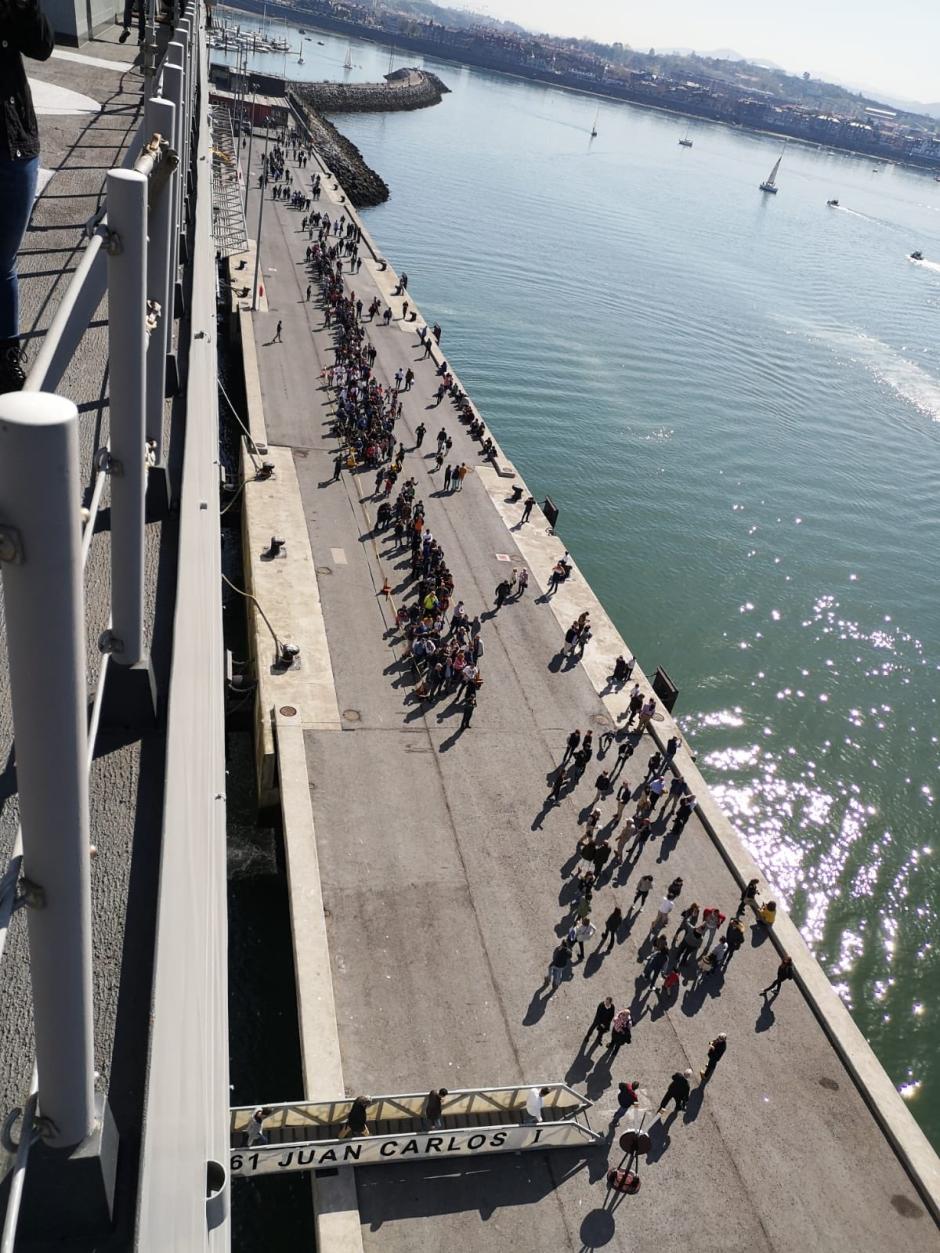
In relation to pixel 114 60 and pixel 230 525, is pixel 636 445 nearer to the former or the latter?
pixel 230 525

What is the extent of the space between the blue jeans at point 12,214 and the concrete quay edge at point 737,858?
64.1 feet

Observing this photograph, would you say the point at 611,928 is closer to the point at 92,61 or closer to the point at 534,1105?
the point at 534,1105

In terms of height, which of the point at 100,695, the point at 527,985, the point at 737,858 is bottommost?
the point at 737,858

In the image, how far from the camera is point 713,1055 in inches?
664

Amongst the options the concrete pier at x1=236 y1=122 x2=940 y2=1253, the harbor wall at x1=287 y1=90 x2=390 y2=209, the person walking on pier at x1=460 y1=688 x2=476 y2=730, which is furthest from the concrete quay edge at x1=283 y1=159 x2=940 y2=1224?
the harbor wall at x1=287 y1=90 x2=390 y2=209

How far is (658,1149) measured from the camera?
1577 centimetres

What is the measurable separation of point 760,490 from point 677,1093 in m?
40.3

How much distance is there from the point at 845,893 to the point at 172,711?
89.1 feet

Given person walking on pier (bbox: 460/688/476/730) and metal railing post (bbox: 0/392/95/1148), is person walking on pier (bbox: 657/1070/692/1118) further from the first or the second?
metal railing post (bbox: 0/392/95/1148)

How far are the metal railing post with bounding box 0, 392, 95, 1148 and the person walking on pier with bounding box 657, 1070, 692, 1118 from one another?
15.6m

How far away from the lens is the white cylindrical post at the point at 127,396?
3.16 metres

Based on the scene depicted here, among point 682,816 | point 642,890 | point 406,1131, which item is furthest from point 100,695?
point 682,816

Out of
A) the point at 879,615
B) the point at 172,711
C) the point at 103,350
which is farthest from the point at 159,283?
the point at 879,615

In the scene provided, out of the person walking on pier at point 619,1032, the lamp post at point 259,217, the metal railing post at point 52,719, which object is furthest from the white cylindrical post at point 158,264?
the lamp post at point 259,217
